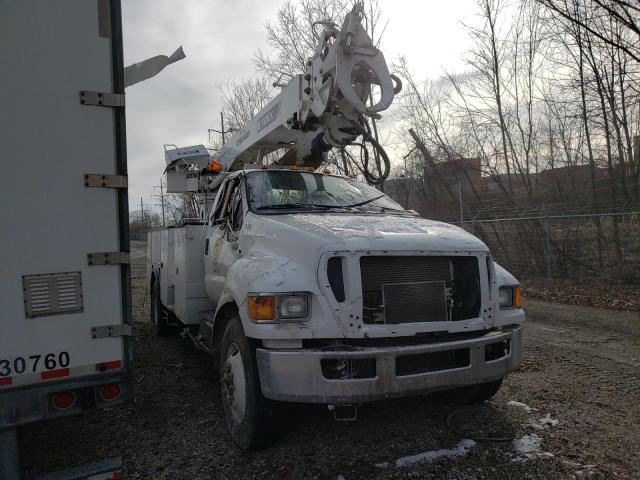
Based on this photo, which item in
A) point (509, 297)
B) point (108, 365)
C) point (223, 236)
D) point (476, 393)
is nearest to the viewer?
point (108, 365)

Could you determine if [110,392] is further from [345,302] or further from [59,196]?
[345,302]

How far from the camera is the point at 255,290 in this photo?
3.24m

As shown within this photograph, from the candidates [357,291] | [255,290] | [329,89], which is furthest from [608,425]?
[329,89]

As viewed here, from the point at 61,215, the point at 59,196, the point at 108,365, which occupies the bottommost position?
the point at 108,365

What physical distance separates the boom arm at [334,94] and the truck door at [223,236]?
4.15 feet

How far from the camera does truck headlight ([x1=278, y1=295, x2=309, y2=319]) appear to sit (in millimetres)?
3115

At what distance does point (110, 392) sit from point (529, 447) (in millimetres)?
2889

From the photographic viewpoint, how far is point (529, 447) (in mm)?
3262

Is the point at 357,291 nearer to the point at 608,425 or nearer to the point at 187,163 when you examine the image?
the point at 608,425

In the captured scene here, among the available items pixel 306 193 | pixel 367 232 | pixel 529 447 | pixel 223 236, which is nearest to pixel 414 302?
pixel 367 232

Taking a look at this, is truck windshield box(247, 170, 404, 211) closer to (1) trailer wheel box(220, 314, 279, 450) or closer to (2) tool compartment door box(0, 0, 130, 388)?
(1) trailer wheel box(220, 314, 279, 450)

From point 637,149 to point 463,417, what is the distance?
1171 centimetres

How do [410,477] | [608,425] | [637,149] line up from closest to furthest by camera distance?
[410,477]
[608,425]
[637,149]

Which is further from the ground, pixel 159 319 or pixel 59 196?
pixel 59 196
